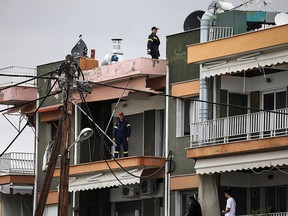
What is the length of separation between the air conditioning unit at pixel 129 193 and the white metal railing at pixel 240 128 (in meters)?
5.65

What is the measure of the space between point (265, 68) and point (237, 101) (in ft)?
6.40

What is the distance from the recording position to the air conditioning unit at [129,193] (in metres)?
50.8

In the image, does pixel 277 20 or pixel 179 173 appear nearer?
pixel 277 20

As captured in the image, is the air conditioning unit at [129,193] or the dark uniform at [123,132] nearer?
the dark uniform at [123,132]

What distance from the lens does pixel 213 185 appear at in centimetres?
4516

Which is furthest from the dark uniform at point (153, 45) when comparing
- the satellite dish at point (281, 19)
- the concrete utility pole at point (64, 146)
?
the concrete utility pole at point (64, 146)

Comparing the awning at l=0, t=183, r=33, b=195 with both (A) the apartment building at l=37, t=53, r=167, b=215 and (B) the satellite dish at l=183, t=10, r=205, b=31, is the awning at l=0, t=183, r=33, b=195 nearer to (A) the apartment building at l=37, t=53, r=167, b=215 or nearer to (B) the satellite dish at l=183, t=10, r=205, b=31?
(A) the apartment building at l=37, t=53, r=167, b=215

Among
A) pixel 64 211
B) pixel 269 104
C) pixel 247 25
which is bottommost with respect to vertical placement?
pixel 64 211

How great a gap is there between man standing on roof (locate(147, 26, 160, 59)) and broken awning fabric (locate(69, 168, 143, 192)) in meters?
4.18

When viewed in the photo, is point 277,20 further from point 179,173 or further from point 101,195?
point 101,195

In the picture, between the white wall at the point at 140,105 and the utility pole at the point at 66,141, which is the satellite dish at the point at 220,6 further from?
the utility pole at the point at 66,141

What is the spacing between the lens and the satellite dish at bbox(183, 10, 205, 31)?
4806cm

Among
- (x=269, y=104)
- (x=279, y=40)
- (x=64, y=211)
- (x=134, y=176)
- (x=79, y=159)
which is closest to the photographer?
(x=64, y=211)

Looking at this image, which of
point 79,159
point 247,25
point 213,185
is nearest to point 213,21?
point 247,25
